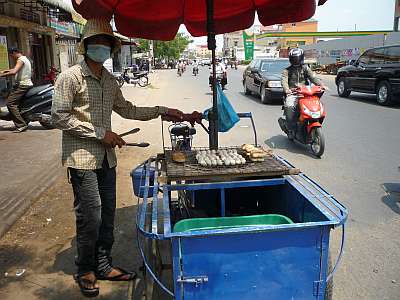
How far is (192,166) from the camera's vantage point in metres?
2.94

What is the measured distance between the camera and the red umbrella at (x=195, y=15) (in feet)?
11.5

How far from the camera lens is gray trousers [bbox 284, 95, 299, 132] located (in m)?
7.16

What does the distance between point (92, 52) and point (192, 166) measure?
3.54 ft

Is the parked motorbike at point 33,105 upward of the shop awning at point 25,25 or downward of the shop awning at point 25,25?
downward

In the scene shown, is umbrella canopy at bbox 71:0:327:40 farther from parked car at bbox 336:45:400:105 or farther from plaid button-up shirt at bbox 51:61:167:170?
parked car at bbox 336:45:400:105

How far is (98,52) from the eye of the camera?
8.95 feet

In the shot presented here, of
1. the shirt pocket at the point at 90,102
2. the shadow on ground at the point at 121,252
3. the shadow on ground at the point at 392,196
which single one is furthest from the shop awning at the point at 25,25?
the shadow on ground at the point at 392,196

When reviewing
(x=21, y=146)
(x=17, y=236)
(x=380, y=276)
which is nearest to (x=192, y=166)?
(x=380, y=276)

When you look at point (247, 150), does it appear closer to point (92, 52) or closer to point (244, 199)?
point (244, 199)

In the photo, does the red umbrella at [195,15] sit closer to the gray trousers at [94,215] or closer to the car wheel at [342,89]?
the gray trousers at [94,215]

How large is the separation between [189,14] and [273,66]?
33.7ft

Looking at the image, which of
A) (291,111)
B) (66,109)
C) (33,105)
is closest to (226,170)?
(66,109)

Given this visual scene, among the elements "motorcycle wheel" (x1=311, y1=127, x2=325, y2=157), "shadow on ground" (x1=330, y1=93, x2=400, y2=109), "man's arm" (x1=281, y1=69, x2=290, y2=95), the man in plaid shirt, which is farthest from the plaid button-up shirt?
"shadow on ground" (x1=330, y1=93, x2=400, y2=109)

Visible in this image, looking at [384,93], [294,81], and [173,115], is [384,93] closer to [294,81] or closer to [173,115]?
[294,81]
